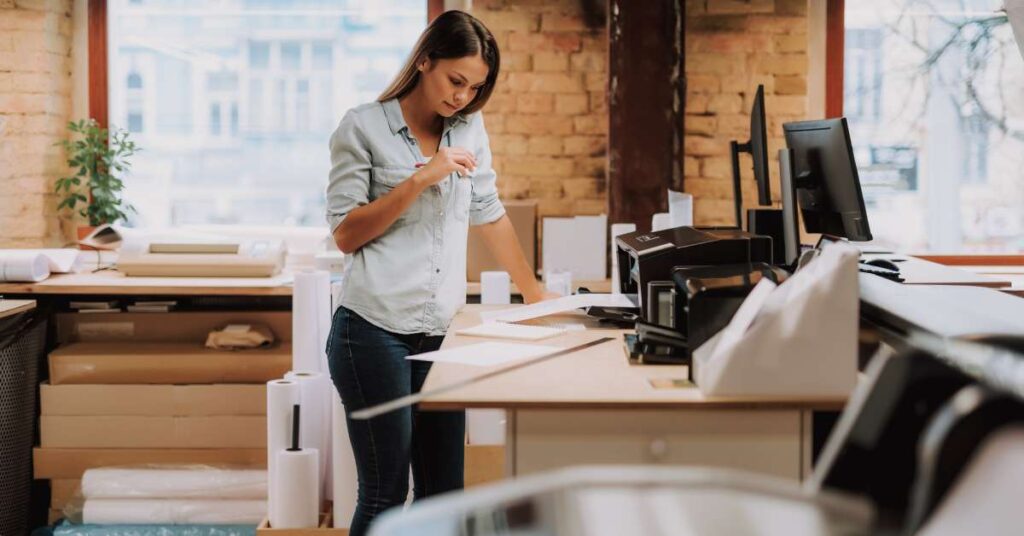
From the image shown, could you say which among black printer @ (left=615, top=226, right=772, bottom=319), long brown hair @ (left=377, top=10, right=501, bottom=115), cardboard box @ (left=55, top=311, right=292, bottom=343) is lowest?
cardboard box @ (left=55, top=311, right=292, bottom=343)

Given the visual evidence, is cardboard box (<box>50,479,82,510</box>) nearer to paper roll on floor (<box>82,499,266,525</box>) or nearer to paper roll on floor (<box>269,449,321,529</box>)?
paper roll on floor (<box>82,499,266,525</box>)

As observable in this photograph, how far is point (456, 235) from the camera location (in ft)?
8.39

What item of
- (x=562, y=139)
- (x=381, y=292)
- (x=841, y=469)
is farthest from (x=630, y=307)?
(x=562, y=139)

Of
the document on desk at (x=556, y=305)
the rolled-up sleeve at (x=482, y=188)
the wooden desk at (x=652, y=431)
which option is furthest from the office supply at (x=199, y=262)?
the wooden desk at (x=652, y=431)

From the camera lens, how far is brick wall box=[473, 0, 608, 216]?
15.3ft

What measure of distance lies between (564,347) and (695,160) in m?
2.66

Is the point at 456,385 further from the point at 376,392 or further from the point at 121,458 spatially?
the point at 121,458

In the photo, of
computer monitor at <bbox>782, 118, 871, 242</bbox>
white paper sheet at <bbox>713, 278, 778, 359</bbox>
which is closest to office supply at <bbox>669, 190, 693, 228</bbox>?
computer monitor at <bbox>782, 118, 871, 242</bbox>

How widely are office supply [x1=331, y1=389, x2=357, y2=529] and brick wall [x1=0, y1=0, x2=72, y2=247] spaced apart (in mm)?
1953

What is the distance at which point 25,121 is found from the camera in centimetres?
456

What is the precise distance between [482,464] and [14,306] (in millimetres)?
1692

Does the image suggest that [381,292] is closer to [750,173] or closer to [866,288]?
[866,288]

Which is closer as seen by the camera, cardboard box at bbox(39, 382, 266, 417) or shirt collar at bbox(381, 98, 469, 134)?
shirt collar at bbox(381, 98, 469, 134)

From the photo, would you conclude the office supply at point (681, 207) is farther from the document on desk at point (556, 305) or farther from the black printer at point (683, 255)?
the black printer at point (683, 255)
